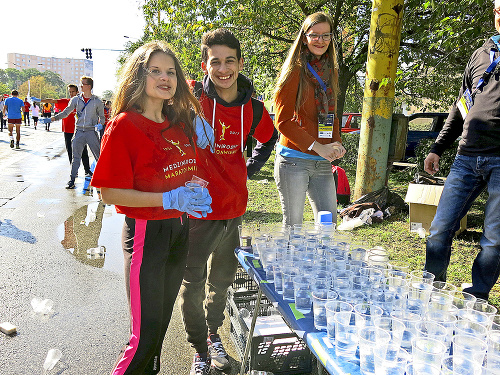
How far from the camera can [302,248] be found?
7.37 ft

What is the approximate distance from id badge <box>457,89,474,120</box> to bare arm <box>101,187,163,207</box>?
2.39 m

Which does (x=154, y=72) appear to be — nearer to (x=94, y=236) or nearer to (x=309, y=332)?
(x=309, y=332)

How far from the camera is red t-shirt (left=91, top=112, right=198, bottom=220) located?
2.06 metres

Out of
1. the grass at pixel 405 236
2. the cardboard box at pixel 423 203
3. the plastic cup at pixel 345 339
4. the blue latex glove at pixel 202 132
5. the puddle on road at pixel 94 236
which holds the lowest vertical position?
the puddle on road at pixel 94 236

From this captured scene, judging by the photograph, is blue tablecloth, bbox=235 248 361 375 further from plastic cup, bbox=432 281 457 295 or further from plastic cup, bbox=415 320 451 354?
plastic cup, bbox=432 281 457 295

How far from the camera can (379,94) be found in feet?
20.8

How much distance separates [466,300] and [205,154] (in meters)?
1.74

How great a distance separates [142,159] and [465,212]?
7.59 ft

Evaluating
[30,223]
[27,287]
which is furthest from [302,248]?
[30,223]

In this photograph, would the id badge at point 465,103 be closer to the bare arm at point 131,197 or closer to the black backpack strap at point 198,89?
the black backpack strap at point 198,89

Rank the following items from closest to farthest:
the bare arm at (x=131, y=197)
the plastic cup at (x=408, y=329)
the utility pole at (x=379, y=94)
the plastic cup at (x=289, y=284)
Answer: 1. the plastic cup at (x=408, y=329)
2. the plastic cup at (x=289, y=284)
3. the bare arm at (x=131, y=197)
4. the utility pole at (x=379, y=94)

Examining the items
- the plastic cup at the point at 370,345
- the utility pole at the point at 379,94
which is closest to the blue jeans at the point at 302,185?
the plastic cup at the point at 370,345

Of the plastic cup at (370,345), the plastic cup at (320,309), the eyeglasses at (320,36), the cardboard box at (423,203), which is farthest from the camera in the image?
the cardboard box at (423,203)

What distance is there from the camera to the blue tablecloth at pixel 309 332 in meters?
1.41
